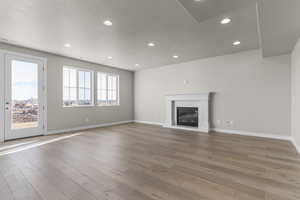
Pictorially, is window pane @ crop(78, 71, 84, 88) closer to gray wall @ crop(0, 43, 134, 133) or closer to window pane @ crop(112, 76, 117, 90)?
gray wall @ crop(0, 43, 134, 133)

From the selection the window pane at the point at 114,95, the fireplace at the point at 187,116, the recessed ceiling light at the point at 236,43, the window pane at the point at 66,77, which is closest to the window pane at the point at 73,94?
the window pane at the point at 66,77

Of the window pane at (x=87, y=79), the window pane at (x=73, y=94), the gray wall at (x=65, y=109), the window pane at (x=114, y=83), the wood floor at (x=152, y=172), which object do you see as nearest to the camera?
the wood floor at (x=152, y=172)

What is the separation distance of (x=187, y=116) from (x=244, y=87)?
216cm

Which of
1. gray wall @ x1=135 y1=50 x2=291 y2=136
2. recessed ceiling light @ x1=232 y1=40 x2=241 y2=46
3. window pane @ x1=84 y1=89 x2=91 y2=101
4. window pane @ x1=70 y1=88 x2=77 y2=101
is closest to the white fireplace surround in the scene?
gray wall @ x1=135 y1=50 x2=291 y2=136

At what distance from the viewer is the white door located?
3.81 meters

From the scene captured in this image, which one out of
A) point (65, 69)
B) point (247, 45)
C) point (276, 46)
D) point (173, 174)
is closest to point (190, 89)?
point (247, 45)

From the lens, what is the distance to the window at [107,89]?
597cm

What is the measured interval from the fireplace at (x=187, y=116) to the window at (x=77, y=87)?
12.0 ft

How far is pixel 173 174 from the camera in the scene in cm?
207

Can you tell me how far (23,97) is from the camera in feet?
13.3

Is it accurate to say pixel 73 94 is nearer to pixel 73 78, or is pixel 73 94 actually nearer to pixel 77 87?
pixel 77 87

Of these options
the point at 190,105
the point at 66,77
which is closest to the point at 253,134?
the point at 190,105

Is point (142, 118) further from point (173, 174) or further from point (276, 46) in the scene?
point (276, 46)

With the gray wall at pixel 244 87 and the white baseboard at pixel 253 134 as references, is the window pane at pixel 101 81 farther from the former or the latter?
the white baseboard at pixel 253 134
